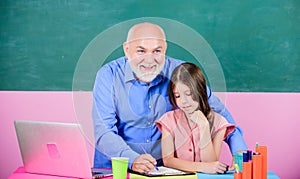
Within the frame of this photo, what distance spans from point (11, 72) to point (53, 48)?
29 cm

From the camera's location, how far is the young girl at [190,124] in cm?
245

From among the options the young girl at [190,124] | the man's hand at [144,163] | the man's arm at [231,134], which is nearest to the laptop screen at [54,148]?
the man's hand at [144,163]

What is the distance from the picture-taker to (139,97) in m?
2.55

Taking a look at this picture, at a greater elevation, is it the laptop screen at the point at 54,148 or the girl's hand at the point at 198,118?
the girl's hand at the point at 198,118

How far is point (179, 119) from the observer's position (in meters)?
2.49

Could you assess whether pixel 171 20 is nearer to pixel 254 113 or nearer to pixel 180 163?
pixel 254 113

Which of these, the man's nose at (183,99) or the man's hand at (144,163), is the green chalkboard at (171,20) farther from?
the man's hand at (144,163)

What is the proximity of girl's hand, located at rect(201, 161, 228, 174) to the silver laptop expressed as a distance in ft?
1.76

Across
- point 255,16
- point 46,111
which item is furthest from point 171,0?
point 46,111

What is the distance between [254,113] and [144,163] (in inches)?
30.9

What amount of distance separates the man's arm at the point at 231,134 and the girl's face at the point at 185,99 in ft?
0.33

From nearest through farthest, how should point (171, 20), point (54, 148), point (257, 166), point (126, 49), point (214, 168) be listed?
point (257, 166) → point (54, 148) → point (214, 168) → point (126, 49) → point (171, 20)

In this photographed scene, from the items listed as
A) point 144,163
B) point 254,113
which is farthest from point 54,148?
point 254,113

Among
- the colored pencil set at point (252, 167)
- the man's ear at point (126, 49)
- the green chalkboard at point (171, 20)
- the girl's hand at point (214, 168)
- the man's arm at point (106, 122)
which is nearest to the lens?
the colored pencil set at point (252, 167)
